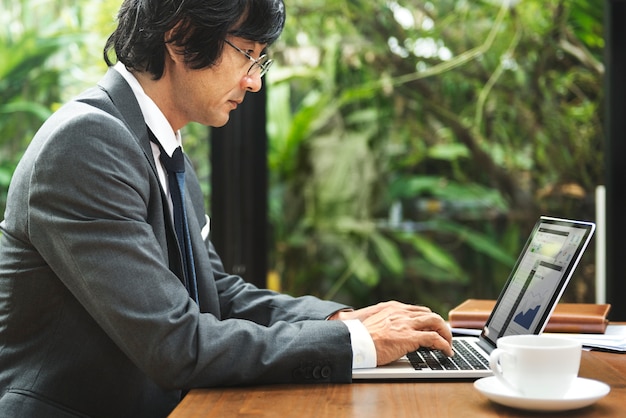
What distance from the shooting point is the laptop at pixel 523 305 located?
4.45ft

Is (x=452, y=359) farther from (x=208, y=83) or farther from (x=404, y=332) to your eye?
(x=208, y=83)

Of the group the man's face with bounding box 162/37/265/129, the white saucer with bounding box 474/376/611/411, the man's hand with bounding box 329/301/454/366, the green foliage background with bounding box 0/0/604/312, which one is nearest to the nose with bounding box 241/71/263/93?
the man's face with bounding box 162/37/265/129

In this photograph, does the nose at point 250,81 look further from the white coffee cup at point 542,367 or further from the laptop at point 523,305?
the white coffee cup at point 542,367

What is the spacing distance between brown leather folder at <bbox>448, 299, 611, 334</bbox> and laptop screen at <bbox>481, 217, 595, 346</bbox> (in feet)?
0.41

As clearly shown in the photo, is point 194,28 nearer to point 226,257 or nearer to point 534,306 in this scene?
point 534,306

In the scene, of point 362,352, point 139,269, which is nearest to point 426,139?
point 362,352

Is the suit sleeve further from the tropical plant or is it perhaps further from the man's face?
the tropical plant

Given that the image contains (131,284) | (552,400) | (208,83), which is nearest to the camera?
(552,400)

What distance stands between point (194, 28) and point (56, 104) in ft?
5.67

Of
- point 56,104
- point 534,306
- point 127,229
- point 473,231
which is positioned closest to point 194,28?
point 127,229

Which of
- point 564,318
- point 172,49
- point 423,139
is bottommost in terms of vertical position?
point 564,318

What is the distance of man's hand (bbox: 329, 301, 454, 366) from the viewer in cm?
140

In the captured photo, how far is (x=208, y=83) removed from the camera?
1.73 meters

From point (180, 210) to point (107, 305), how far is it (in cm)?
37
